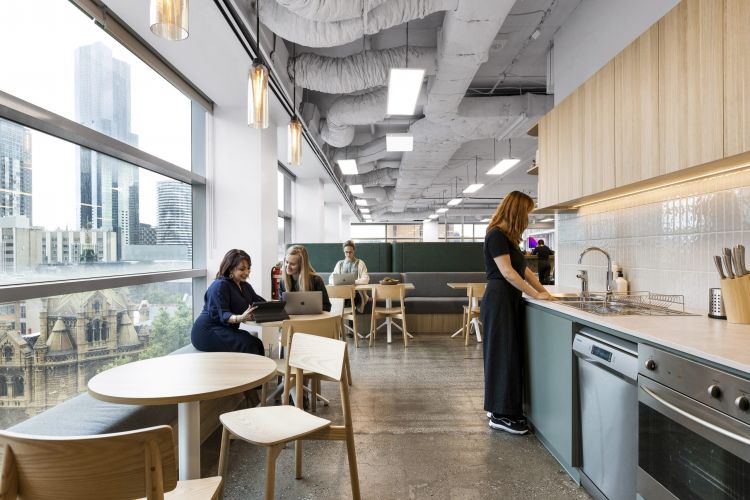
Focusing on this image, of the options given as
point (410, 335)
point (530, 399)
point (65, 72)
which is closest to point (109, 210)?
point (65, 72)

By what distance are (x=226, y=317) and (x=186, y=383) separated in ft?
4.95

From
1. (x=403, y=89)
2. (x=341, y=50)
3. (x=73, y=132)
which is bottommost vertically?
(x=73, y=132)

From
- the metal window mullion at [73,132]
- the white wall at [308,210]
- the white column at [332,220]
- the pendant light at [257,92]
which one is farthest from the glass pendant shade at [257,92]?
the white column at [332,220]

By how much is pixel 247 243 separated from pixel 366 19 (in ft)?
8.55

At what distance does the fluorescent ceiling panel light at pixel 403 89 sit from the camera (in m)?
3.65

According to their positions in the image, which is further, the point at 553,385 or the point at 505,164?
the point at 505,164

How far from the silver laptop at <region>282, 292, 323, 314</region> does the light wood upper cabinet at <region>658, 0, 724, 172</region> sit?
8.36 ft

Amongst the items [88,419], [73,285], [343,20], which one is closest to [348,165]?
[343,20]

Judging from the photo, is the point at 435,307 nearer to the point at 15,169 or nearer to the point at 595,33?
the point at 595,33

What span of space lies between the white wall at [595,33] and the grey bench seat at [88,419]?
3874 millimetres

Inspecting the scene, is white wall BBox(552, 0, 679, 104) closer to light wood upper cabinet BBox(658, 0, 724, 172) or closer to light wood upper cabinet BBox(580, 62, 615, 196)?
light wood upper cabinet BBox(580, 62, 615, 196)

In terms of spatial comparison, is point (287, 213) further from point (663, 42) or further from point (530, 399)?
point (663, 42)

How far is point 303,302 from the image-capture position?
3.57m

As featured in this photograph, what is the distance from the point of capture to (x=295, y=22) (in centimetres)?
329
